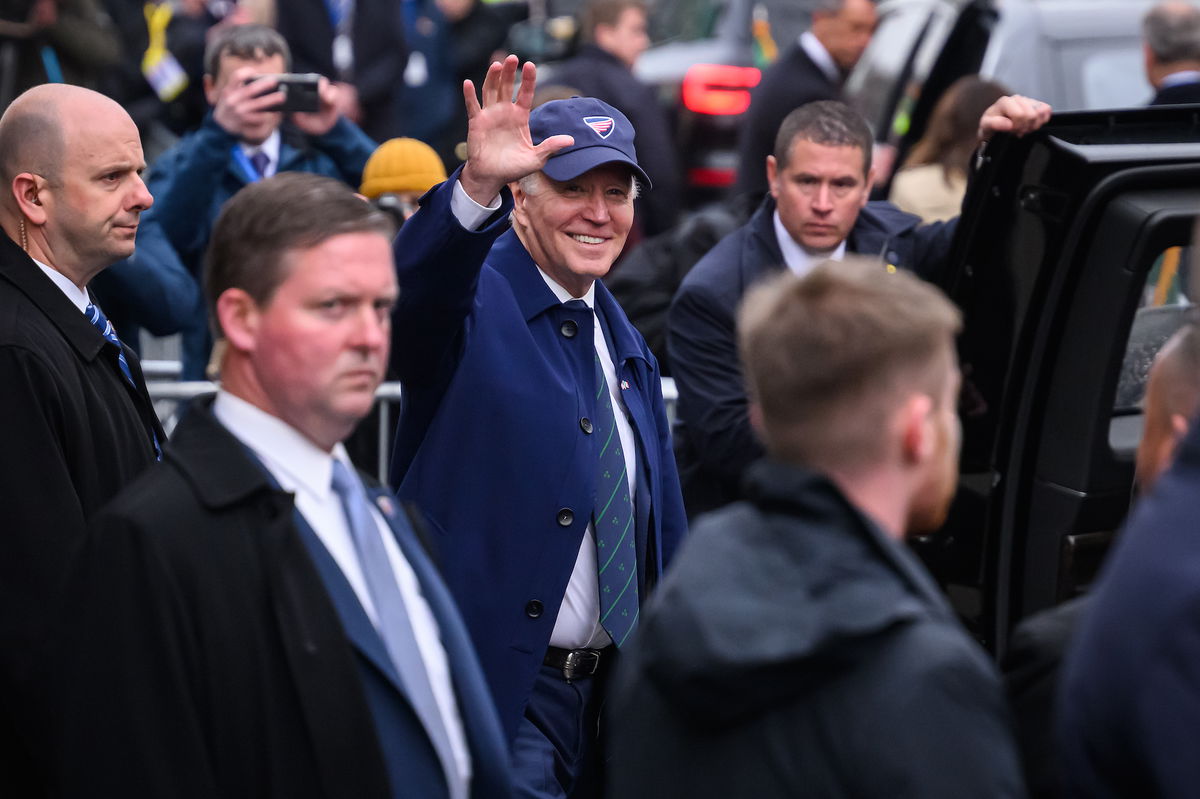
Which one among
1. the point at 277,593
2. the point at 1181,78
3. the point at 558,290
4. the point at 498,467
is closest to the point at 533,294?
the point at 558,290

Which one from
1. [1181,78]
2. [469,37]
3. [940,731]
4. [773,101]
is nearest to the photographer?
[940,731]

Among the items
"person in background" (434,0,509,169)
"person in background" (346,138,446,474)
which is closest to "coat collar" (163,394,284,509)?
"person in background" (346,138,446,474)

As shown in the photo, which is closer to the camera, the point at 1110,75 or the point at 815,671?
the point at 815,671

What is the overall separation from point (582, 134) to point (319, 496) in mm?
1628

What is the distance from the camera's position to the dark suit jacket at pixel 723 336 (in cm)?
541

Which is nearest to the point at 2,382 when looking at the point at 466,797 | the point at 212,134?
the point at 466,797

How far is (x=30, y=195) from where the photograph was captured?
4.22m

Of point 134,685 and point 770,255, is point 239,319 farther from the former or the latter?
point 770,255

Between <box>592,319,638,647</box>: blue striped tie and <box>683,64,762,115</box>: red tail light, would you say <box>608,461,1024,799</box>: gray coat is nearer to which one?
<box>592,319,638,647</box>: blue striped tie

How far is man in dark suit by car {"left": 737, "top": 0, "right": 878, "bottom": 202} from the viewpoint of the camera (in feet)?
28.8

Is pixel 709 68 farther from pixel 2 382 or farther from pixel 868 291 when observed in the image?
pixel 868 291

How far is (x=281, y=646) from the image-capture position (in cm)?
267

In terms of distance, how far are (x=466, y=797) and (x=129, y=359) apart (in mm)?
1828

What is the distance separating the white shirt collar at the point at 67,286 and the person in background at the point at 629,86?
5767mm
